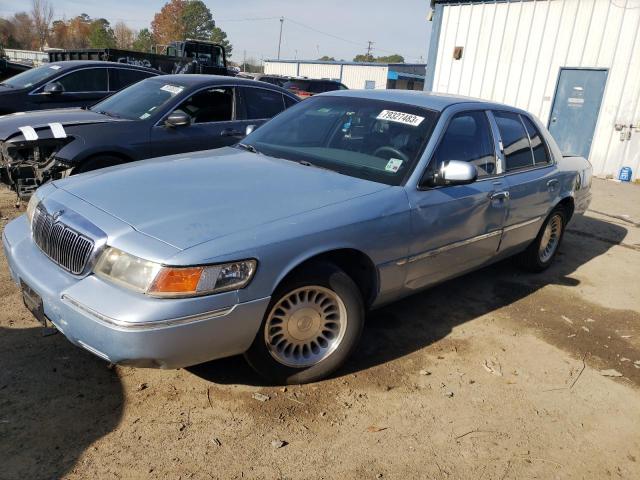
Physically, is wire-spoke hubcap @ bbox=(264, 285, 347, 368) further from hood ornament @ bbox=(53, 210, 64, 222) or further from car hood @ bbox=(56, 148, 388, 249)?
hood ornament @ bbox=(53, 210, 64, 222)

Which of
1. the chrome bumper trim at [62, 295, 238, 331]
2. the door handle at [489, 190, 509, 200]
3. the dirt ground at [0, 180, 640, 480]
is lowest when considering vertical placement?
the dirt ground at [0, 180, 640, 480]

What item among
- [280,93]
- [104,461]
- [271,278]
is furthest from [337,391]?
[280,93]

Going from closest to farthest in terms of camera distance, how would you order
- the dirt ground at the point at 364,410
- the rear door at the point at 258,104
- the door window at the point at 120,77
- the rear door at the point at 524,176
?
the dirt ground at the point at 364,410 → the rear door at the point at 524,176 → the rear door at the point at 258,104 → the door window at the point at 120,77

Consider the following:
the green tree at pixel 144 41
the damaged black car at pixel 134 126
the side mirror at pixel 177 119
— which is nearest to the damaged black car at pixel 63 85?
the damaged black car at pixel 134 126

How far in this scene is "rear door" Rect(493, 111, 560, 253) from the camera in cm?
436

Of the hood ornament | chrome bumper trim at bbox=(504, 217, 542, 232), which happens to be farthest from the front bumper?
chrome bumper trim at bbox=(504, 217, 542, 232)

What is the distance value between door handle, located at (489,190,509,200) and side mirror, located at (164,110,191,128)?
3391mm

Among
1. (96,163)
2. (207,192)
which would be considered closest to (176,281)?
(207,192)

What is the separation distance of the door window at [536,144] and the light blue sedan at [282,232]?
0.24 metres

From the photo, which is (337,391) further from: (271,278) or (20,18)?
(20,18)

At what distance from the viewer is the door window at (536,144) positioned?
4.81m

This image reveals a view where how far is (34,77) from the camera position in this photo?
8148 millimetres

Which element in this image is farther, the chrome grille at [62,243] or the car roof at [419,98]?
the car roof at [419,98]

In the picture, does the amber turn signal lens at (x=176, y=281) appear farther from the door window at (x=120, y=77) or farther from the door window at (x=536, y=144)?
the door window at (x=120, y=77)
